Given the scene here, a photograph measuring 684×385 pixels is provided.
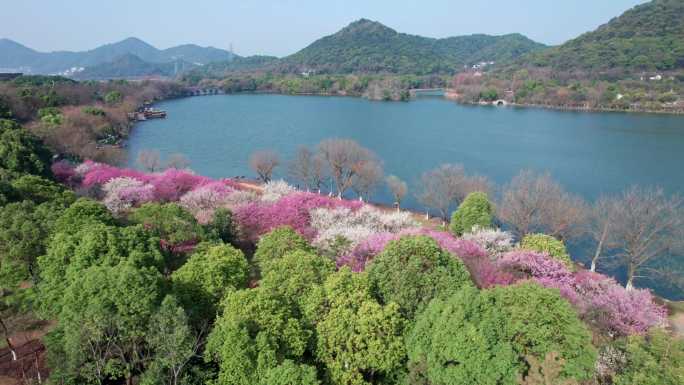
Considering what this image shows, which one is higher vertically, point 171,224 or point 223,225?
point 171,224

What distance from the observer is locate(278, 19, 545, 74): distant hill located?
150 meters

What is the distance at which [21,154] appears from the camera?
2203 centimetres

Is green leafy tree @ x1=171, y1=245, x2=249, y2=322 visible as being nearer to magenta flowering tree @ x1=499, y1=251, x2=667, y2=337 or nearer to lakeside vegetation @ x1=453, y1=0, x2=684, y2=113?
magenta flowering tree @ x1=499, y1=251, x2=667, y2=337

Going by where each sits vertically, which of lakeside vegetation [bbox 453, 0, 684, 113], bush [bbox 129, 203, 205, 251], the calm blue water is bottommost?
the calm blue water

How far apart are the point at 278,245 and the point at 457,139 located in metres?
40.5

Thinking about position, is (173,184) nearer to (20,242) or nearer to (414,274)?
(20,242)

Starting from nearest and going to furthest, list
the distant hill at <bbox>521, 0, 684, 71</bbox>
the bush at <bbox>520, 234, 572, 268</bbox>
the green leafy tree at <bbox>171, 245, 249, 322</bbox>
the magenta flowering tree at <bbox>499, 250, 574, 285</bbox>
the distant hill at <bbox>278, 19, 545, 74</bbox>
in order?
the green leafy tree at <bbox>171, 245, 249, 322</bbox> < the magenta flowering tree at <bbox>499, 250, 574, 285</bbox> < the bush at <bbox>520, 234, 572, 268</bbox> < the distant hill at <bbox>521, 0, 684, 71</bbox> < the distant hill at <bbox>278, 19, 545, 74</bbox>

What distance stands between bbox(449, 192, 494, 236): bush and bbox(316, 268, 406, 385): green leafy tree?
33.3 ft

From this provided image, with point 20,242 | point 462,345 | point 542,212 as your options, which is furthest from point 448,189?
point 20,242

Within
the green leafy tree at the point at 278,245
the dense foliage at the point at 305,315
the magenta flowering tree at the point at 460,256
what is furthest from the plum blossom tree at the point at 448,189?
the green leafy tree at the point at 278,245

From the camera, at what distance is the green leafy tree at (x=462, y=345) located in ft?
27.2

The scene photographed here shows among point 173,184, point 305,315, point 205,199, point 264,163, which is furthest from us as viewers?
point 264,163

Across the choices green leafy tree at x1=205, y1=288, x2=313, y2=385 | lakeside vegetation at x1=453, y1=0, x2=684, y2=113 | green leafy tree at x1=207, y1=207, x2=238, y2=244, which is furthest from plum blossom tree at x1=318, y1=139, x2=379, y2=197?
lakeside vegetation at x1=453, y1=0, x2=684, y2=113

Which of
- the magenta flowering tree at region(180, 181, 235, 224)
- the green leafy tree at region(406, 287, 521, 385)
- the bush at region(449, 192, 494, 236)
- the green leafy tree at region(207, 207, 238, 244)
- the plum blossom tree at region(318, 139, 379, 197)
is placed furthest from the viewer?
the plum blossom tree at region(318, 139, 379, 197)
